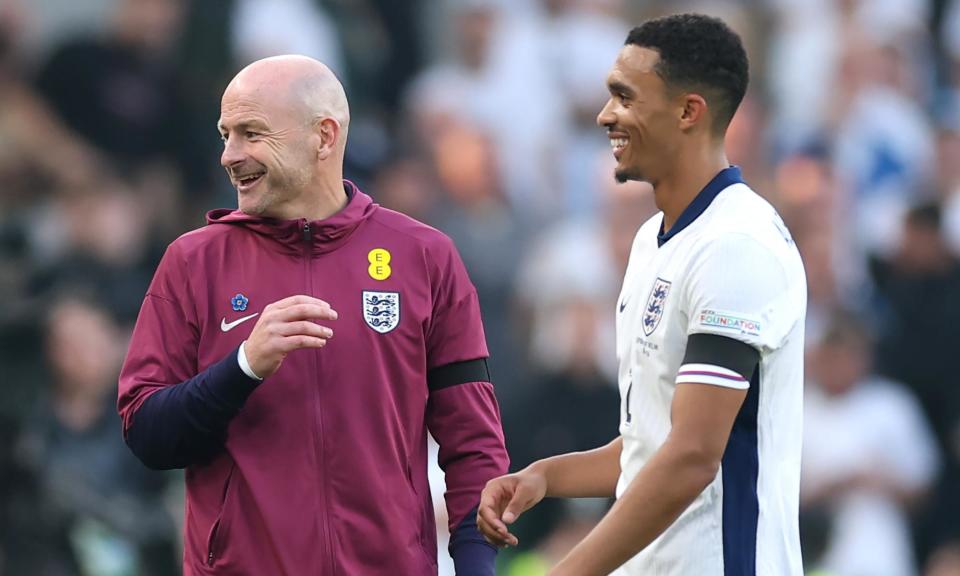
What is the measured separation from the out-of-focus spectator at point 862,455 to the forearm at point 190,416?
5890 mm

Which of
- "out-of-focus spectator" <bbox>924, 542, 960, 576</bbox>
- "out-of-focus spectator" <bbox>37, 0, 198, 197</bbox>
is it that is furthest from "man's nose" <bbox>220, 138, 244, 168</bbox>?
"out-of-focus spectator" <bbox>924, 542, 960, 576</bbox>

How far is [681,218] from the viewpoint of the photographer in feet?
14.5

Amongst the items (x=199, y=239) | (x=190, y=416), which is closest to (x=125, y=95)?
(x=199, y=239)

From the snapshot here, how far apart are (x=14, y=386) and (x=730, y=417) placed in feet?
19.3

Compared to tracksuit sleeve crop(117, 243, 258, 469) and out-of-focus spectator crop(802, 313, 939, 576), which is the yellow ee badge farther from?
out-of-focus spectator crop(802, 313, 939, 576)

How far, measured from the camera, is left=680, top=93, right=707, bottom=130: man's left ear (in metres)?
4.41

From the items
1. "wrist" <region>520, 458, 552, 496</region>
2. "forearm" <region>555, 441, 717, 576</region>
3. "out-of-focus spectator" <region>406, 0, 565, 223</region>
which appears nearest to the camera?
"forearm" <region>555, 441, 717, 576</region>

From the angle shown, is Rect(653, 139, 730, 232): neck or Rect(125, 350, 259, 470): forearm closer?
Rect(125, 350, 259, 470): forearm

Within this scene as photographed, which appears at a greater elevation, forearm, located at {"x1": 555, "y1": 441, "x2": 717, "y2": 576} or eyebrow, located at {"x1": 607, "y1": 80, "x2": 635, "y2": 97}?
eyebrow, located at {"x1": 607, "y1": 80, "x2": 635, "y2": 97}

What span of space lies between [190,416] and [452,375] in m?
0.70


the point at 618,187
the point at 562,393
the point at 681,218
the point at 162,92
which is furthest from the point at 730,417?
the point at 162,92

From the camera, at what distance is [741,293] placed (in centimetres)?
414

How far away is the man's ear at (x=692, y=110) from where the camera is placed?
4414 mm

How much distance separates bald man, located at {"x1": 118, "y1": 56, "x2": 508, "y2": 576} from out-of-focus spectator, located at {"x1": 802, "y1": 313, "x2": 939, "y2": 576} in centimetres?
550
